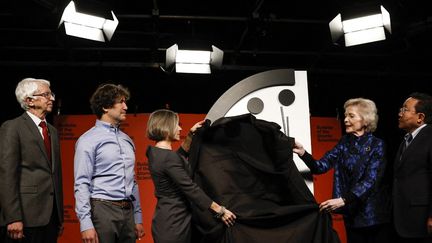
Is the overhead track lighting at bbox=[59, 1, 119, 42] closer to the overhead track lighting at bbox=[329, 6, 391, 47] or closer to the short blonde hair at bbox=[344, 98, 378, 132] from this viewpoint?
the overhead track lighting at bbox=[329, 6, 391, 47]

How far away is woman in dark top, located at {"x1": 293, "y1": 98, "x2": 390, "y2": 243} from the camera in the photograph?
3264 mm

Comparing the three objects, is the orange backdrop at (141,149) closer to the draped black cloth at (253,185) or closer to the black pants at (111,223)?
the black pants at (111,223)

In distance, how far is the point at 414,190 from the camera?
3346mm

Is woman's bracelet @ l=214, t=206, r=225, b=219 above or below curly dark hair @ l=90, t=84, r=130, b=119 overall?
below

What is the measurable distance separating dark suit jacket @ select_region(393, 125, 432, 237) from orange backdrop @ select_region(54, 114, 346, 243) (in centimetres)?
290

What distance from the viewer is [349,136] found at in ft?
11.7

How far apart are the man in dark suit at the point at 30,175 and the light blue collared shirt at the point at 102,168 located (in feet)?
0.87

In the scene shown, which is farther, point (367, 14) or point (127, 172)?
point (367, 14)

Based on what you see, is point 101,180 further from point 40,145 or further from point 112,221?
point 40,145

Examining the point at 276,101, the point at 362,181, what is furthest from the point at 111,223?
the point at 362,181

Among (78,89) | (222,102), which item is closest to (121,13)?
(78,89)

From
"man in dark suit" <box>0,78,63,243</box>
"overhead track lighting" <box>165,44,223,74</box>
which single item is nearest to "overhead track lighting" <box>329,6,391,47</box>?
"overhead track lighting" <box>165,44,223,74</box>

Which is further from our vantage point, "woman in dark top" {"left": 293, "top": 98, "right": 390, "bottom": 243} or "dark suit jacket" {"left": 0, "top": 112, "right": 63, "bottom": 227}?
"woman in dark top" {"left": 293, "top": 98, "right": 390, "bottom": 243}

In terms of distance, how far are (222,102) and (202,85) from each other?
11.9 ft
